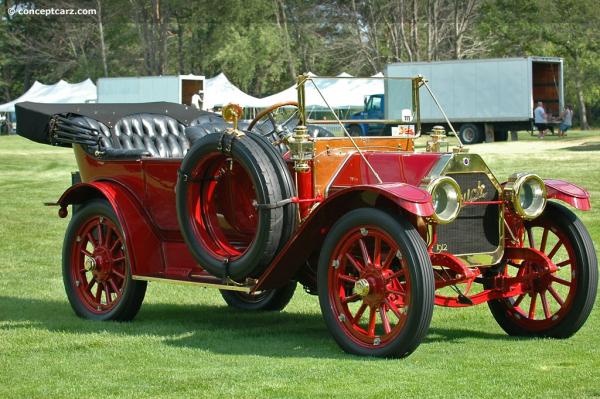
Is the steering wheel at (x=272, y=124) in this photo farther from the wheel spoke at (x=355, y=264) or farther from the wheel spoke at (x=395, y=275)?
the wheel spoke at (x=395, y=275)

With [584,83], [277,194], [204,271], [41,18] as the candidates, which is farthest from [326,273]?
[41,18]

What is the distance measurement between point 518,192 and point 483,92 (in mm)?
33694

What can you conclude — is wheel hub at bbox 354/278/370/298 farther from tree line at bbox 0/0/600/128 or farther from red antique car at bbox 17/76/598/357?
tree line at bbox 0/0/600/128

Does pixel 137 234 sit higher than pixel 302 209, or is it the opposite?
pixel 302 209

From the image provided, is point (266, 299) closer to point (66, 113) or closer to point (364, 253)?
point (66, 113)

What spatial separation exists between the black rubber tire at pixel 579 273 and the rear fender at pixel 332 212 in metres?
1.13

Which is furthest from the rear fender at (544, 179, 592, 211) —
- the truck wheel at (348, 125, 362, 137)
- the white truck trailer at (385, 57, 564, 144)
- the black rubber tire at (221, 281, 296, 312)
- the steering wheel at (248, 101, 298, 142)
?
the white truck trailer at (385, 57, 564, 144)

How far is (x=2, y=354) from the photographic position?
6.82m

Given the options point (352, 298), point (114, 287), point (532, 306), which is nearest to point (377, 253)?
point (352, 298)

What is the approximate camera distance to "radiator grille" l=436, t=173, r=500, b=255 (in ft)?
22.6

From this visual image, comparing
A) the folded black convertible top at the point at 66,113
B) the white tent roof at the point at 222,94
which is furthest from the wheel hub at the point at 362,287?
the white tent roof at the point at 222,94

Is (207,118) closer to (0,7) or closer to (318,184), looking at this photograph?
(318,184)

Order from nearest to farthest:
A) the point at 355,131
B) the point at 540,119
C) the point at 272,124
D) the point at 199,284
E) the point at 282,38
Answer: the point at 199,284
the point at 355,131
the point at 272,124
the point at 540,119
the point at 282,38

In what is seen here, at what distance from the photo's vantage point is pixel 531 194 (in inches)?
279
